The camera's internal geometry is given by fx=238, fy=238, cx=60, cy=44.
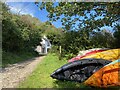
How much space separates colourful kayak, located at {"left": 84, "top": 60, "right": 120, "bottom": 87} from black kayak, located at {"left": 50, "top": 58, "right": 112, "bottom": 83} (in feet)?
1.02

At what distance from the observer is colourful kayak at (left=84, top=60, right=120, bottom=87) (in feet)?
16.3

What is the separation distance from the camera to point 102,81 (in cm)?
509

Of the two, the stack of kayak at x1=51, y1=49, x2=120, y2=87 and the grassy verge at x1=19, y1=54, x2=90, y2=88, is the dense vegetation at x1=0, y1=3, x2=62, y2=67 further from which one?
the stack of kayak at x1=51, y1=49, x2=120, y2=87

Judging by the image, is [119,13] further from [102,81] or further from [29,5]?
[29,5]

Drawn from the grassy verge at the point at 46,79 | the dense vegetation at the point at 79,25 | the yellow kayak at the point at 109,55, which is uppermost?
the dense vegetation at the point at 79,25

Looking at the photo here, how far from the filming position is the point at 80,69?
566 centimetres

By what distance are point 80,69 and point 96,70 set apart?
0.44 metres

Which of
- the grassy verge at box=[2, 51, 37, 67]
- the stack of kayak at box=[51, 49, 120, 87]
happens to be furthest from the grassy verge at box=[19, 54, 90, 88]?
the grassy verge at box=[2, 51, 37, 67]

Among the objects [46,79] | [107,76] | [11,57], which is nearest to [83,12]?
[107,76]

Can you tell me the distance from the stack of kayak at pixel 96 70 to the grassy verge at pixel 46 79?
16 centimetres

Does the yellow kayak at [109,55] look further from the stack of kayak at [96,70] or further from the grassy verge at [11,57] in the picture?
the grassy verge at [11,57]

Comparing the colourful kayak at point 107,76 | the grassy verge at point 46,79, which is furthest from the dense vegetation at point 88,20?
the colourful kayak at point 107,76

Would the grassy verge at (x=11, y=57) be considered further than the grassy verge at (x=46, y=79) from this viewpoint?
Yes

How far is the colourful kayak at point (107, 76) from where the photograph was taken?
497 cm
